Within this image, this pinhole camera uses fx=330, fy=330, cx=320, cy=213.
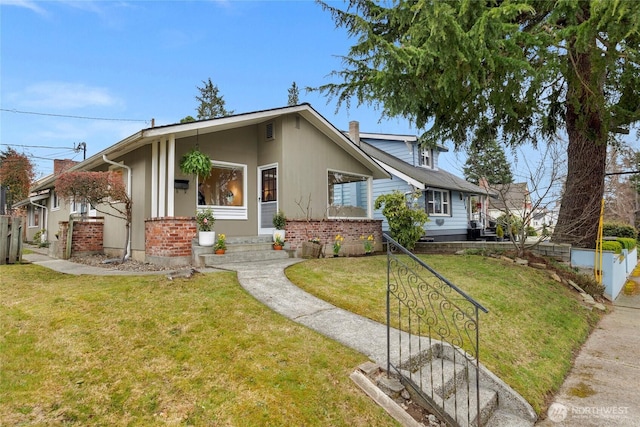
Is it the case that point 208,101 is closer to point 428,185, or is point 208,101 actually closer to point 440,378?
point 428,185

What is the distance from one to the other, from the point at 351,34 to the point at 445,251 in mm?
7689

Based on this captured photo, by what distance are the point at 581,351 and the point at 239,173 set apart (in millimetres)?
8958

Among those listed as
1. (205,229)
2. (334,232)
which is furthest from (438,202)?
(205,229)

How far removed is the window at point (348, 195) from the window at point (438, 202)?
10.3ft

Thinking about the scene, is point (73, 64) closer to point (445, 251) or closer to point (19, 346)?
point (19, 346)

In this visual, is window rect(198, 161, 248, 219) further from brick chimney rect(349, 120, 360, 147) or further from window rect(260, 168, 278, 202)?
brick chimney rect(349, 120, 360, 147)

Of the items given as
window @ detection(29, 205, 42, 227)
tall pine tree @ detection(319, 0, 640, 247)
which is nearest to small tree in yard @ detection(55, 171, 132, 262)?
tall pine tree @ detection(319, 0, 640, 247)

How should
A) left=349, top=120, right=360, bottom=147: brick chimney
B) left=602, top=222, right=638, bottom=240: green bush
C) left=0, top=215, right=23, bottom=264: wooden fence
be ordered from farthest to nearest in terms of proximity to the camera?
left=602, top=222, right=638, bottom=240: green bush
left=349, top=120, right=360, bottom=147: brick chimney
left=0, top=215, right=23, bottom=264: wooden fence

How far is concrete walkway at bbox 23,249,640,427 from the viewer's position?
10.8 feet

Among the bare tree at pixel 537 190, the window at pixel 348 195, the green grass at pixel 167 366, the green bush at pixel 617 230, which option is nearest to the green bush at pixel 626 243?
the bare tree at pixel 537 190

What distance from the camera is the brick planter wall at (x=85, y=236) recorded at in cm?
1022

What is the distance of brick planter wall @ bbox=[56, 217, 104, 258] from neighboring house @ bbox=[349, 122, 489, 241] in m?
11.1

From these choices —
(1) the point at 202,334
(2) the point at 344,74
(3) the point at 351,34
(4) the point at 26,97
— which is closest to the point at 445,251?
(2) the point at 344,74

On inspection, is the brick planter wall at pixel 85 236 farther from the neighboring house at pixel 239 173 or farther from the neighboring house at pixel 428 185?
the neighboring house at pixel 428 185
